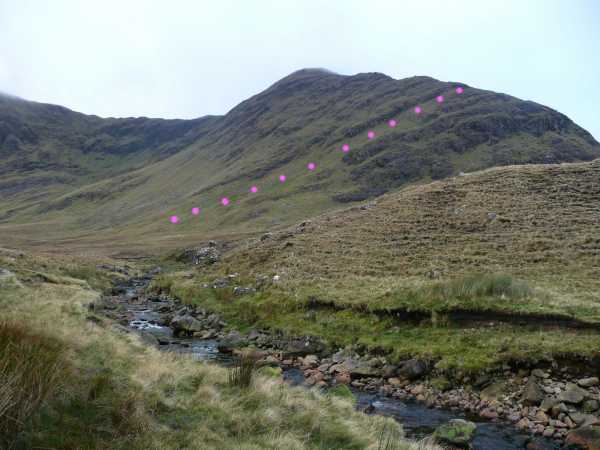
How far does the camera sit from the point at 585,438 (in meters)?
12.1

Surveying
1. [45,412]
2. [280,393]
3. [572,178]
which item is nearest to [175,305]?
[280,393]

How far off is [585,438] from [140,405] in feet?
40.5

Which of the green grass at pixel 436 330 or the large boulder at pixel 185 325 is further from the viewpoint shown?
the large boulder at pixel 185 325

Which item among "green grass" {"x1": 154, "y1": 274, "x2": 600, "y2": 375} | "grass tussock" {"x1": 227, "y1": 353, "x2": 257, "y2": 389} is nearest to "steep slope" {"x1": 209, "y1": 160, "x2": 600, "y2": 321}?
"green grass" {"x1": 154, "y1": 274, "x2": 600, "y2": 375}

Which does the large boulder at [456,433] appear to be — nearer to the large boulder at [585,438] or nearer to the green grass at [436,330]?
Result: the large boulder at [585,438]

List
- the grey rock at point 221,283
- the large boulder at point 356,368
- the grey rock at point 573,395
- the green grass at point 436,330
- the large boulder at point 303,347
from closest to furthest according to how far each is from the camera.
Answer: the grey rock at point 573,395, the green grass at point 436,330, the large boulder at point 356,368, the large boulder at point 303,347, the grey rock at point 221,283

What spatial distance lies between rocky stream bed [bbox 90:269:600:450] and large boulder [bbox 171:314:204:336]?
196 cm

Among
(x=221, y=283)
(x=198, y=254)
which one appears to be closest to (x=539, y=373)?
(x=221, y=283)

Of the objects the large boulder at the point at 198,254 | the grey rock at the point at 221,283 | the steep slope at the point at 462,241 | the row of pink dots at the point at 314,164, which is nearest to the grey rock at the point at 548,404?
the steep slope at the point at 462,241

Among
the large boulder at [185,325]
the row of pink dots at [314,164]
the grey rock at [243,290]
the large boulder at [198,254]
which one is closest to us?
the large boulder at [185,325]

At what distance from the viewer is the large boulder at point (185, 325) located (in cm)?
2566

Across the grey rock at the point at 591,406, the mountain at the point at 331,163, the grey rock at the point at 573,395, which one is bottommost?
the grey rock at the point at 591,406

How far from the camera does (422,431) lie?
1314cm

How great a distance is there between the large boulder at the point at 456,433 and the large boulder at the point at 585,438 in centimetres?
264
